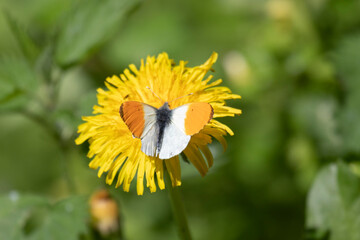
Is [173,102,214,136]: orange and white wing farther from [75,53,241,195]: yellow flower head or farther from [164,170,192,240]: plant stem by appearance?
[164,170,192,240]: plant stem

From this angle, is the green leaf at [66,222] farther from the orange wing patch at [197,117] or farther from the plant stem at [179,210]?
the orange wing patch at [197,117]

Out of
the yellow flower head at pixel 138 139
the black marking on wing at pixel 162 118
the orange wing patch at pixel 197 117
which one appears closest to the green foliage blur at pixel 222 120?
the yellow flower head at pixel 138 139

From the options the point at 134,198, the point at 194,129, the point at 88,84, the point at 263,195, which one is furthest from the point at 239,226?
the point at 88,84

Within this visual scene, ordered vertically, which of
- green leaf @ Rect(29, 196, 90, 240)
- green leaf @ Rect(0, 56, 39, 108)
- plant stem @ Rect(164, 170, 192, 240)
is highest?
green leaf @ Rect(0, 56, 39, 108)

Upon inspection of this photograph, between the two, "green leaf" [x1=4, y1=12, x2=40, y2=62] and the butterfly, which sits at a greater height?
"green leaf" [x1=4, y1=12, x2=40, y2=62]

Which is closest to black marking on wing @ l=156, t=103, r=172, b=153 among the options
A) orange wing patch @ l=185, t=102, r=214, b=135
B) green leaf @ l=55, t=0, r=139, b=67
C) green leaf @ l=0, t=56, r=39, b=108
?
orange wing patch @ l=185, t=102, r=214, b=135

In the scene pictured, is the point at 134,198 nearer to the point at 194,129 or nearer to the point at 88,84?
the point at 88,84

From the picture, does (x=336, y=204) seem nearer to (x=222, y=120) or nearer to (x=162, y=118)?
(x=162, y=118)
